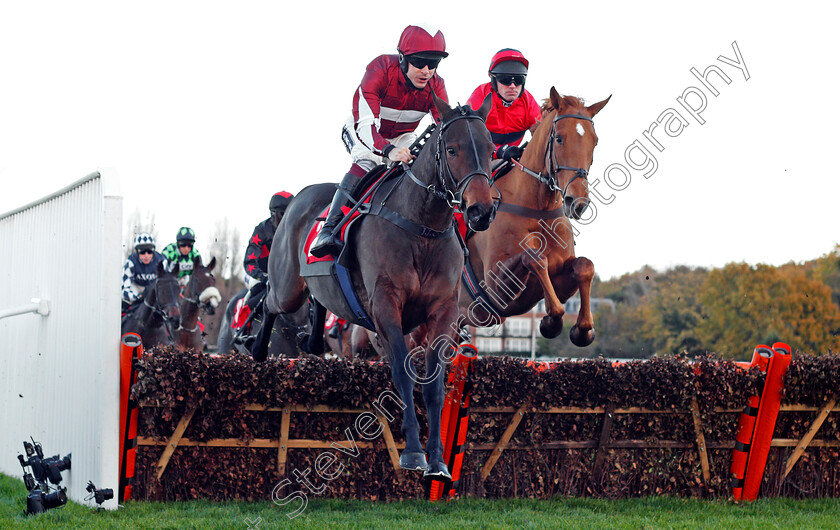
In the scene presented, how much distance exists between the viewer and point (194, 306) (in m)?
9.36

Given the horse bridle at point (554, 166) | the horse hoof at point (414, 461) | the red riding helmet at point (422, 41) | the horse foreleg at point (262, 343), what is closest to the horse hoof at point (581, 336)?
the horse bridle at point (554, 166)

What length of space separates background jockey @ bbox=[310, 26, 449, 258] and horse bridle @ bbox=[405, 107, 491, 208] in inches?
12.6

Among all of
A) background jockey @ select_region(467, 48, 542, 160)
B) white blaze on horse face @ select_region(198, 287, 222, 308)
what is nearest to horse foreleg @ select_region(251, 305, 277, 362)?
background jockey @ select_region(467, 48, 542, 160)

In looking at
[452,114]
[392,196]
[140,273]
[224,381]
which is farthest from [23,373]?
[452,114]

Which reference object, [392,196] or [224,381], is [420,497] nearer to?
[224,381]

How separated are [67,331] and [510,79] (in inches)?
140

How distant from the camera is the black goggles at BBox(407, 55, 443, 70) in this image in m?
4.71

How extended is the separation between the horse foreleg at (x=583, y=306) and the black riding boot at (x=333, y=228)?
1.56m

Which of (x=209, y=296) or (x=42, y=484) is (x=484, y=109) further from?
(x=209, y=296)

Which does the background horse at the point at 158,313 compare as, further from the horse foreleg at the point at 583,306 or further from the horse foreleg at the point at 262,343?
the horse foreleg at the point at 583,306

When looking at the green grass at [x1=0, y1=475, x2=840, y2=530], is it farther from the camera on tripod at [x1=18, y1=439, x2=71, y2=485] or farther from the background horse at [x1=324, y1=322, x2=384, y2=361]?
the background horse at [x1=324, y1=322, x2=384, y2=361]

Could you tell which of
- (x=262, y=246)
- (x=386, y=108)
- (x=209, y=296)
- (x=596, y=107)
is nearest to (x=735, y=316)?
(x=209, y=296)

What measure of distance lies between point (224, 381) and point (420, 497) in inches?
63.6

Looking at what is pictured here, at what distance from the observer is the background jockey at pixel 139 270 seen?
942cm
